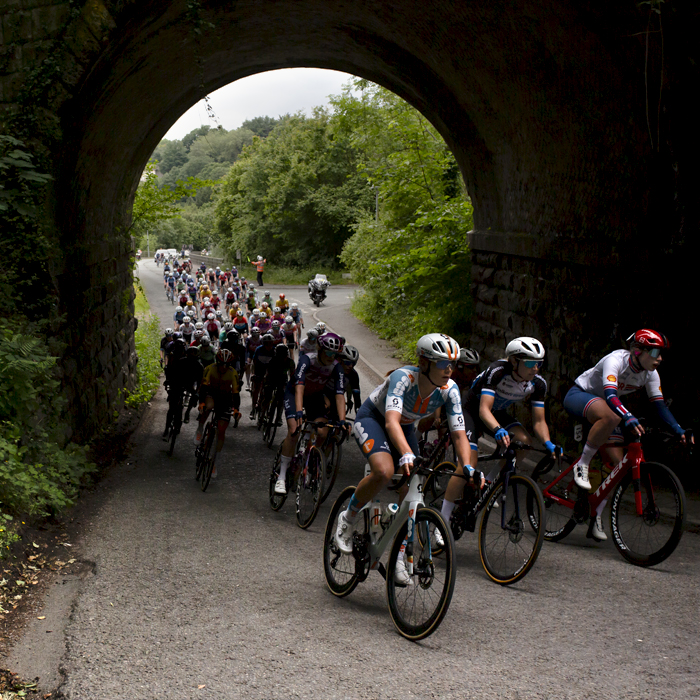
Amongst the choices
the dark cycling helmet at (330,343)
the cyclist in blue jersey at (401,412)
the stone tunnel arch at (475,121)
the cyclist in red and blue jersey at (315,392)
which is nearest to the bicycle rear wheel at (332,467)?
the cyclist in red and blue jersey at (315,392)

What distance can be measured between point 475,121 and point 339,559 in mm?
8296

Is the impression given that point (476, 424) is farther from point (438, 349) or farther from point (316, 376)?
point (438, 349)

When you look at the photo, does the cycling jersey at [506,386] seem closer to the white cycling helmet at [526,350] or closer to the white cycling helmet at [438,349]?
the white cycling helmet at [526,350]

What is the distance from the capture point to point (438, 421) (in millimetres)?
8445

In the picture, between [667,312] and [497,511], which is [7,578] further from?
[667,312]

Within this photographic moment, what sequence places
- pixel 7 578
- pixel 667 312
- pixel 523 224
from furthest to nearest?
pixel 523 224 < pixel 667 312 < pixel 7 578

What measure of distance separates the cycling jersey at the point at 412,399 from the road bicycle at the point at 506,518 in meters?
0.68

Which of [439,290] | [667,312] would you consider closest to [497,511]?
[667,312]

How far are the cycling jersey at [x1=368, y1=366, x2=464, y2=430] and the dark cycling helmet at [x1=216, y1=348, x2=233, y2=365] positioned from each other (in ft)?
13.4

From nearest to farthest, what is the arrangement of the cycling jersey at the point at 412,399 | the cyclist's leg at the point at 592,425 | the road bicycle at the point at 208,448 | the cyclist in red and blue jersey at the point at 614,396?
the cycling jersey at the point at 412,399
the cyclist in red and blue jersey at the point at 614,396
the cyclist's leg at the point at 592,425
the road bicycle at the point at 208,448

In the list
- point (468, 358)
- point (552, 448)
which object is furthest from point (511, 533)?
point (468, 358)

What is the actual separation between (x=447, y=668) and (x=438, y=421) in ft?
14.0

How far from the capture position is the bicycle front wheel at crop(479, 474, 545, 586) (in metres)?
5.80

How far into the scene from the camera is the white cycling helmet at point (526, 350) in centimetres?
597
